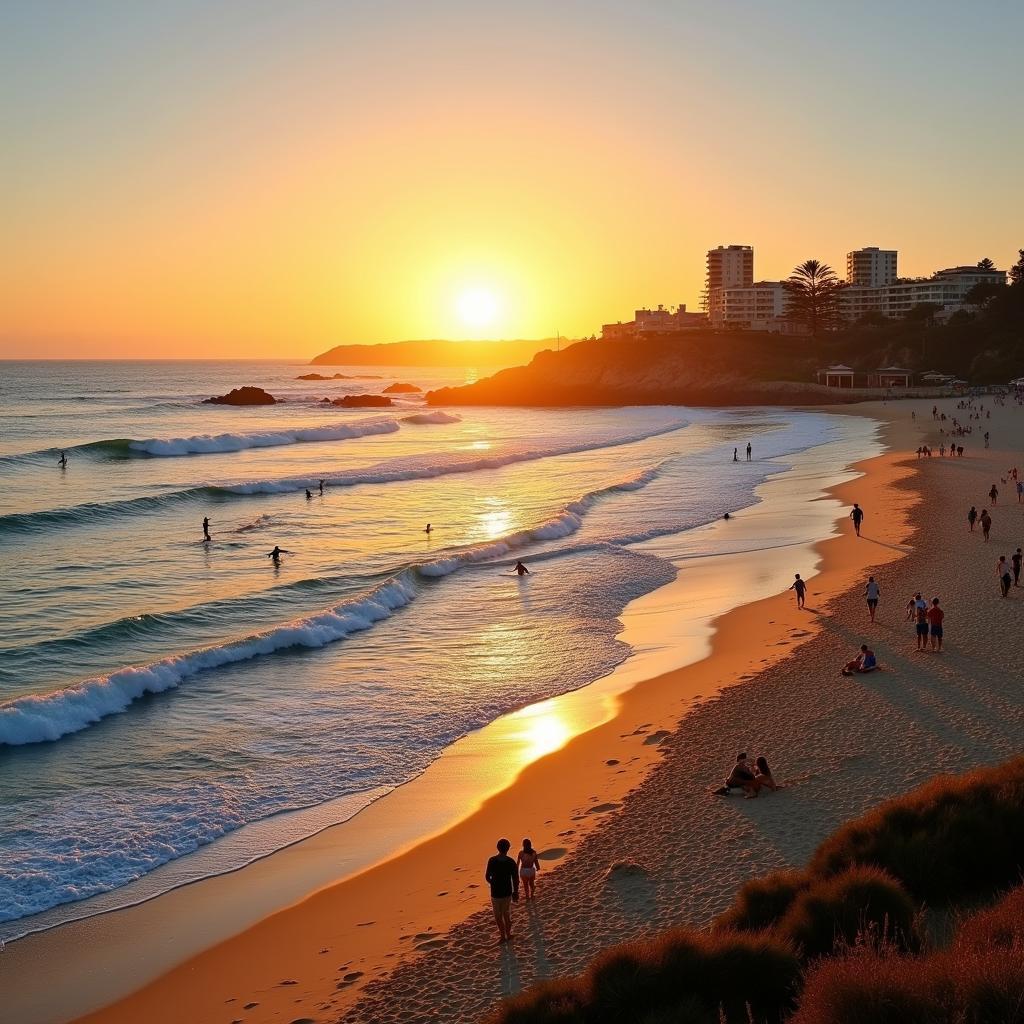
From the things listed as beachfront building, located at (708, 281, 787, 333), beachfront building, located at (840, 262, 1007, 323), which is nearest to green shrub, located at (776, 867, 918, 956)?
beachfront building, located at (840, 262, 1007, 323)

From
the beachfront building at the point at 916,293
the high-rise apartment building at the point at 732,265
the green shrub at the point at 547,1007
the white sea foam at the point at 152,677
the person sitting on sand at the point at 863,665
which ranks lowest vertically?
the white sea foam at the point at 152,677

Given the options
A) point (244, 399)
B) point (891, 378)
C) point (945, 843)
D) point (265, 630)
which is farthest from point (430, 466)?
point (891, 378)

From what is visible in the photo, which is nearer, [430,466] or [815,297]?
[430,466]

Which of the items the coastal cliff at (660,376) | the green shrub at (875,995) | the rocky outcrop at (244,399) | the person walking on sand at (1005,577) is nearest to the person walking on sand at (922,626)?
the person walking on sand at (1005,577)

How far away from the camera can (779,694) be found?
54.0 ft

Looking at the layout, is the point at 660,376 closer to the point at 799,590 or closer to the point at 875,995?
the point at 799,590

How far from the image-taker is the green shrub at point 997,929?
672 cm

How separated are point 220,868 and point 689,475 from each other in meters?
41.9

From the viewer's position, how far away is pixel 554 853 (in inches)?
452

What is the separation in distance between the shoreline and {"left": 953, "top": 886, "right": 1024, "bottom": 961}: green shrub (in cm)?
497

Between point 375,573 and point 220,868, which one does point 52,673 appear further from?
point 375,573

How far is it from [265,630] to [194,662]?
8.52 ft

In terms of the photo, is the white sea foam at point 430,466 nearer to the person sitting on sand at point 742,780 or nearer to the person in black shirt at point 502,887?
the person sitting on sand at point 742,780

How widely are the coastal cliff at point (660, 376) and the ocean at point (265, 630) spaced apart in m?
63.7
